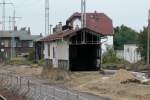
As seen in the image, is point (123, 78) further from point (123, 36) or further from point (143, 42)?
point (123, 36)

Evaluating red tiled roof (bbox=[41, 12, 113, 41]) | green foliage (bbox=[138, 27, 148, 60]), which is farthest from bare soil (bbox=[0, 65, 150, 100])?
red tiled roof (bbox=[41, 12, 113, 41])

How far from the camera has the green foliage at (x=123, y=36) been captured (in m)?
131

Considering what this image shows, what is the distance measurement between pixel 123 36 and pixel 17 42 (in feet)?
86.2

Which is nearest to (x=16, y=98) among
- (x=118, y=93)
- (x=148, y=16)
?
(x=118, y=93)

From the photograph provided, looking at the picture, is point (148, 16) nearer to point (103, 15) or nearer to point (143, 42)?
point (143, 42)

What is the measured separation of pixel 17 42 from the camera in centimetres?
14425

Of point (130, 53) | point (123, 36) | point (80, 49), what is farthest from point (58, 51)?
point (123, 36)

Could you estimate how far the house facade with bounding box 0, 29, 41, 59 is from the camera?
139050 millimetres

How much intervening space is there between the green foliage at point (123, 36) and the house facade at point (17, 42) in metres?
20.4

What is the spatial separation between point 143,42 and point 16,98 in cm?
5530

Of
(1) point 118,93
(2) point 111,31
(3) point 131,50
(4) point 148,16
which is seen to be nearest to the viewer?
(1) point 118,93

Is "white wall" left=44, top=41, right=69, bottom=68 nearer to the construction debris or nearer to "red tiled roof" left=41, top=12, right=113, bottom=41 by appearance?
the construction debris

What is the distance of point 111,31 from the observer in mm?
107938

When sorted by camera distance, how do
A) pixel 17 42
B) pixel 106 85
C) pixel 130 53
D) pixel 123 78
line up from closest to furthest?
1. pixel 106 85
2. pixel 123 78
3. pixel 130 53
4. pixel 17 42
